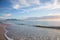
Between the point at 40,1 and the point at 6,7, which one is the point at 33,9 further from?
the point at 6,7

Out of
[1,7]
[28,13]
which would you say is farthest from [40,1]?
[1,7]

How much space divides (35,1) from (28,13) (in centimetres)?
15

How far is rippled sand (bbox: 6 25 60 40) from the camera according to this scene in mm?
1197

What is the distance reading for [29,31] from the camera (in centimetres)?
125

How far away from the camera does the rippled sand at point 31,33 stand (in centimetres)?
120

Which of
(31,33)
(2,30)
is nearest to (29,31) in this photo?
(31,33)

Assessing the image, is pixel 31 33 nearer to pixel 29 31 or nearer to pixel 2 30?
pixel 29 31

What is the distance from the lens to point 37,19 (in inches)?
49.9

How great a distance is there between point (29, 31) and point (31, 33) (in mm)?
30

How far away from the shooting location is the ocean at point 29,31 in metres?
1.20

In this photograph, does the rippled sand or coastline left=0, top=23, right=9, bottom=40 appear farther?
coastline left=0, top=23, right=9, bottom=40

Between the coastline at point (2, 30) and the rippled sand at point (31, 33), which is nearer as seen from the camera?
the rippled sand at point (31, 33)

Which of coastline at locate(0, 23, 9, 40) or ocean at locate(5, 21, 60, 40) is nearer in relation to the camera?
ocean at locate(5, 21, 60, 40)

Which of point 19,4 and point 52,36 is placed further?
point 19,4
